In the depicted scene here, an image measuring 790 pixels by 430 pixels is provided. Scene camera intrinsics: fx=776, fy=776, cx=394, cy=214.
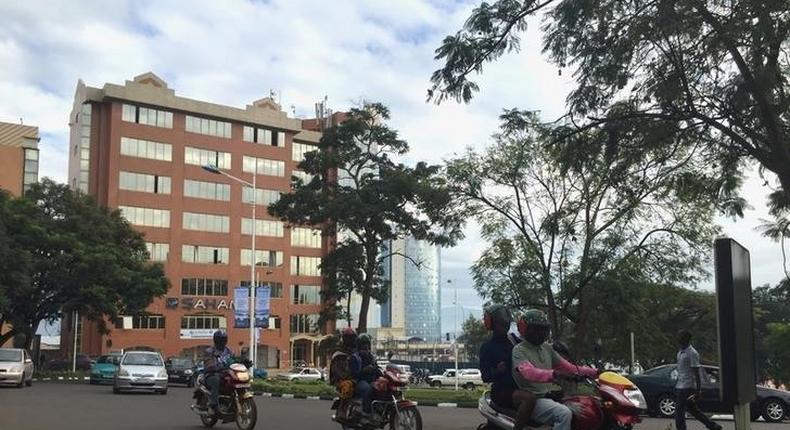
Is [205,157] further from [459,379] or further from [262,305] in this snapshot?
[262,305]

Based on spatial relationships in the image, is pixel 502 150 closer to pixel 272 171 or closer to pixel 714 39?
pixel 714 39

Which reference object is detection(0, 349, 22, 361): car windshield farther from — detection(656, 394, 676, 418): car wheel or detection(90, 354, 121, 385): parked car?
detection(656, 394, 676, 418): car wheel

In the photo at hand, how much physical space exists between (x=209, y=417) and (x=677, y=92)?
939cm

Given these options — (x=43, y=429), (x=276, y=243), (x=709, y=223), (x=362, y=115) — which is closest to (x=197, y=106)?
(x=276, y=243)

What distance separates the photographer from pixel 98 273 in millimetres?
44781

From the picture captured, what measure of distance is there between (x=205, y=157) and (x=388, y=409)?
75.5 metres

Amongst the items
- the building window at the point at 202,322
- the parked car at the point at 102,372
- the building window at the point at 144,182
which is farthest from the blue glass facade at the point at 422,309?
the parked car at the point at 102,372

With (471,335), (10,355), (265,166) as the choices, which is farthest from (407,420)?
(471,335)

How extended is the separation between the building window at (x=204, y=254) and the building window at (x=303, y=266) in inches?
321

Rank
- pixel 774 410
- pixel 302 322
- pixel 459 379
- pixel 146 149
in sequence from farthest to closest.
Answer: pixel 302 322
pixel 146 149
pixel 459 379
pixel 774 410

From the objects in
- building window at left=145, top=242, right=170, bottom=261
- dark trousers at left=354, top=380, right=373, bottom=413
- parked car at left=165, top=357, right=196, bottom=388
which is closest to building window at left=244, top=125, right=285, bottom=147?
building window at left=145, top=242, right=170, bottom=261

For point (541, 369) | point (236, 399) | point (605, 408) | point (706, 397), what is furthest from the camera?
point (706, 397)

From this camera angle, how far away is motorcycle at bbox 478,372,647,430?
6938 millimetres

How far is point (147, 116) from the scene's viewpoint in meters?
80.1
